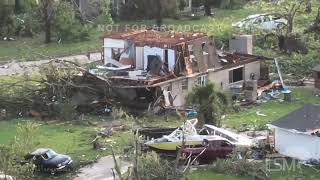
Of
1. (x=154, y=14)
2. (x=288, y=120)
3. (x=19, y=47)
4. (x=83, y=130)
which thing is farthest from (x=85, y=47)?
(x=288, y=120)

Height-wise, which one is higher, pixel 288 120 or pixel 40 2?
pixel 40 2

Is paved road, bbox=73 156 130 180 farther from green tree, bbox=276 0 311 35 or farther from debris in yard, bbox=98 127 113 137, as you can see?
green tree, bbox=276 0 311 35

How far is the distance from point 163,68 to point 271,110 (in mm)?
5219

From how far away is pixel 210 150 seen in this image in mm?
23203

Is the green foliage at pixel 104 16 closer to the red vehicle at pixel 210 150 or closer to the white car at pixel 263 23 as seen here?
the white car at pixel 263 23

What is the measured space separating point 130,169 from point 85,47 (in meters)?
26.6

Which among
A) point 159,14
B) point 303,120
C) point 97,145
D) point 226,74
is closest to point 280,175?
point 303,120

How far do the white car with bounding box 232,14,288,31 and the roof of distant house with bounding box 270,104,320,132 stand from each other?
2412cm

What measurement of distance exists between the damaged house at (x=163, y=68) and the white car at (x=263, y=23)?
12.1 m

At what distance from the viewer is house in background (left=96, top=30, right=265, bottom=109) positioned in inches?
1224

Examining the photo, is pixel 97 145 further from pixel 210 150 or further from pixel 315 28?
pixel 315 28

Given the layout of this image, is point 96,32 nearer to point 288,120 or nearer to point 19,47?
point 19,47

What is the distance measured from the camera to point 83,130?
91.5 feet

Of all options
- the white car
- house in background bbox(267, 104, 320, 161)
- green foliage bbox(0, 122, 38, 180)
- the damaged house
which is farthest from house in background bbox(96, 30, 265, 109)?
the white car
